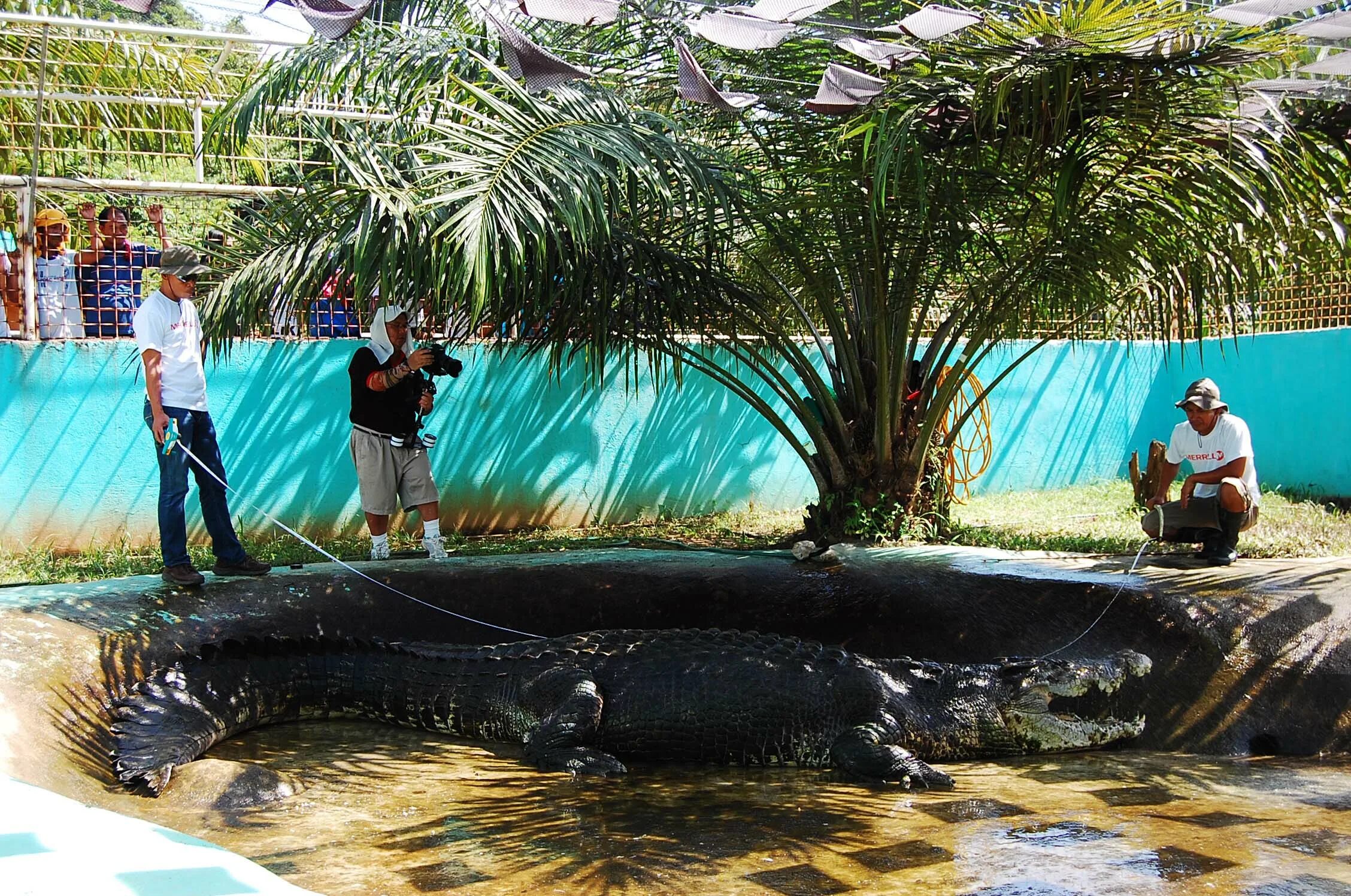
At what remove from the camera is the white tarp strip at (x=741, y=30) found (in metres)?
3.45

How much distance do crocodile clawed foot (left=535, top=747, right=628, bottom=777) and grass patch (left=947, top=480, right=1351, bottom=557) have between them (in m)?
3.23

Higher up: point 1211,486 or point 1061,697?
point 1211,486

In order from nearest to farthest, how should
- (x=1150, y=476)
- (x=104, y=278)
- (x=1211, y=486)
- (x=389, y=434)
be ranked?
(x=1211, y=486) < (x=389, y=434) < (x=104, y=278) < (x=1150, y=476)

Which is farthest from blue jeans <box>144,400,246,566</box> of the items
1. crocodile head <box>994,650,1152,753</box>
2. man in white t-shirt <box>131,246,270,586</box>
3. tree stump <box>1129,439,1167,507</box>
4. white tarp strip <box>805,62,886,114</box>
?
tree stump <box>1129,439,1167,507</box>

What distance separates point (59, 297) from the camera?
22.4 feet

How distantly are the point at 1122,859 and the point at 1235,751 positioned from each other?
160 cm

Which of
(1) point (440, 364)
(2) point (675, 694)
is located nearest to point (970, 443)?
(1) point (440, 364)

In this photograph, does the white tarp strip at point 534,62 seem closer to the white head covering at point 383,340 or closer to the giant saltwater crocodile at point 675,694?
the giant saltwater crocodile at point 675,694

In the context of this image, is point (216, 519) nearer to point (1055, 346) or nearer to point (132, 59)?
point (132, 59)

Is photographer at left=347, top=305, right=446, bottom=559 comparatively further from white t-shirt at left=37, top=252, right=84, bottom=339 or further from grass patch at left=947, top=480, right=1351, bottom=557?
grass patch at left=947, top=480, right=1351, bottom=557

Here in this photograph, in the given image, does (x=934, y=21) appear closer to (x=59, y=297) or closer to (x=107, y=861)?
(x=107, y=861)

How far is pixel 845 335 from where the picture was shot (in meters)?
6.41

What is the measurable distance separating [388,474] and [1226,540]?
4196 mm

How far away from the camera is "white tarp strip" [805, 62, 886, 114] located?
3.88m
